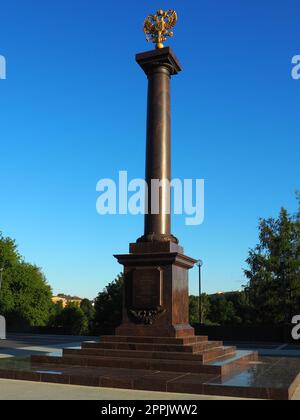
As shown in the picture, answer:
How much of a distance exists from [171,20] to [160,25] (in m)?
0.35

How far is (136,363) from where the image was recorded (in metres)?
11.0

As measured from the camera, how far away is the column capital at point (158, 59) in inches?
548

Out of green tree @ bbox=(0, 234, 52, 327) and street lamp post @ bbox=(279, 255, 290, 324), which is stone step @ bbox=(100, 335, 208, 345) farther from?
green tree @ bbox=(0, 234, 52, 327)

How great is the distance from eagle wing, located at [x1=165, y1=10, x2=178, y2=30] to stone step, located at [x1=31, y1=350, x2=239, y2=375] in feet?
30.7

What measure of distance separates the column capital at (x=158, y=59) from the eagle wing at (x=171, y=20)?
109 centimetres

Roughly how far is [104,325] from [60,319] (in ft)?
79.3

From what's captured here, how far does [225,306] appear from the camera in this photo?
75125 mm

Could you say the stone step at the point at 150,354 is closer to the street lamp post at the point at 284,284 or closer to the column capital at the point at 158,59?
the column capital at the point at 158,59

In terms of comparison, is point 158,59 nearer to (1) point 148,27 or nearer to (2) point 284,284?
(1) point 148,27

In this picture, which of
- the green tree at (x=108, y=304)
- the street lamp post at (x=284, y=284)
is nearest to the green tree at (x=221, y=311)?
the green tree at (x=108, y=304)
